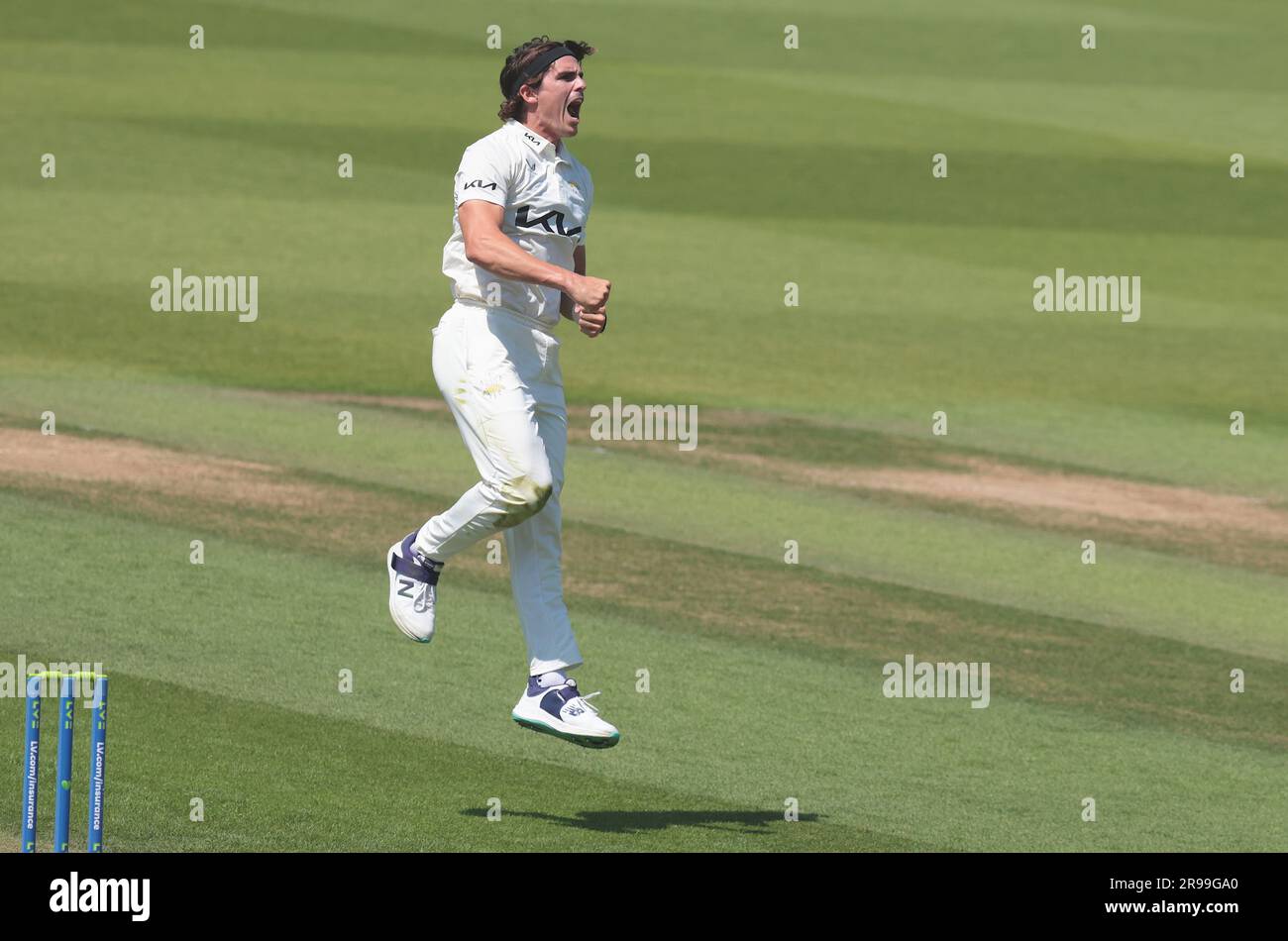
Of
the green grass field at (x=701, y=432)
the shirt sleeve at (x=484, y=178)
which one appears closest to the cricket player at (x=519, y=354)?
the shirt sleeve at (x=484, y=178)

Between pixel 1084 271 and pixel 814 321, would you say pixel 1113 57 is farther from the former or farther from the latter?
pixel 814 321

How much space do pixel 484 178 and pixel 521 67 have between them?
1.99 ft

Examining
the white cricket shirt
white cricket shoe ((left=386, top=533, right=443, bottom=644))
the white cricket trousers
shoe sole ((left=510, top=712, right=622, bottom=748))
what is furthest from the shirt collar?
shoe sole ((left=510, top=712, right=622, bottom=748))

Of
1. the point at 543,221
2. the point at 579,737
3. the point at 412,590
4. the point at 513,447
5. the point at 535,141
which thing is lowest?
the point at 579,737

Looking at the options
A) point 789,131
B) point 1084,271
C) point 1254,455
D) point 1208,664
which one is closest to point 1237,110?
point 789,131

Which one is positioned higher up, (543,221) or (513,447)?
(543,221)

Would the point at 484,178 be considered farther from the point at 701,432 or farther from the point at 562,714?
the point at 701,432

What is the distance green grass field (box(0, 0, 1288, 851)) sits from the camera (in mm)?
11180

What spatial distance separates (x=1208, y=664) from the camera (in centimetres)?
1471

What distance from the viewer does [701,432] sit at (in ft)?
75.5

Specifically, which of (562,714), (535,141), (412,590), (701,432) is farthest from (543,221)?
(701,432)

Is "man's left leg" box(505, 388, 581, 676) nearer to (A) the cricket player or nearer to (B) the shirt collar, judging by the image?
(A) the cricket player

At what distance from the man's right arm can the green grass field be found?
2412mm

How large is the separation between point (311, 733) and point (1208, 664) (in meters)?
6.53
